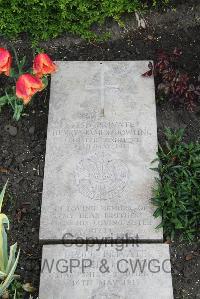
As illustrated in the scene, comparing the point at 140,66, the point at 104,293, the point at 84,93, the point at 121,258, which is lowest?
the point at 104,293

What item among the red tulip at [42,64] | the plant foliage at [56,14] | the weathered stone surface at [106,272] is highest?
the plant foliage at [56,14]

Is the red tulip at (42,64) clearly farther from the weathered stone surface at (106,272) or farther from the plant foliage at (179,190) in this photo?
the weathered stone surface at (106,272)

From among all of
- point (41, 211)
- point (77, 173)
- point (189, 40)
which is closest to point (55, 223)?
point (41, 211)

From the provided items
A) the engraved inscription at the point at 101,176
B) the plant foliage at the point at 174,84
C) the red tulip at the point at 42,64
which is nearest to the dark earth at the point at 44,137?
the plant foliage at the point at 174,84

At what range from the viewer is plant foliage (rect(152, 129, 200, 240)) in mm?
3662

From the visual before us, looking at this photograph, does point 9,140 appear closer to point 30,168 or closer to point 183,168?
point 30,168

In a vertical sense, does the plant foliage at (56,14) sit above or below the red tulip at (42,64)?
above

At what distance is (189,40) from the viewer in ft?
15.2

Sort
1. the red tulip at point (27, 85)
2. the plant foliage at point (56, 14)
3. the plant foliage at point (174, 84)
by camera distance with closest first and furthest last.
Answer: the red tulip at point (27, 85) < the plant foliage at point (174, 84) < the plant foliage at point (56, 14)

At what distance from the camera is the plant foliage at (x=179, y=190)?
3662 mm

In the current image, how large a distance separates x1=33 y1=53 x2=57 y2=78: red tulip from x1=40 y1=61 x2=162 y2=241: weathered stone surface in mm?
508

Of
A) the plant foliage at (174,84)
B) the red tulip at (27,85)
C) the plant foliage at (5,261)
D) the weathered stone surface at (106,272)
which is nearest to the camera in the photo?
the plant foliage at (5,261)

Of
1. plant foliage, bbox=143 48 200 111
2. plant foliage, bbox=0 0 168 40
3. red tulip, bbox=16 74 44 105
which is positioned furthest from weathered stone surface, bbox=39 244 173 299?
plant foliage, bbox=0 0 168 40

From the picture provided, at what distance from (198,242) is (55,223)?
42.8 inches
